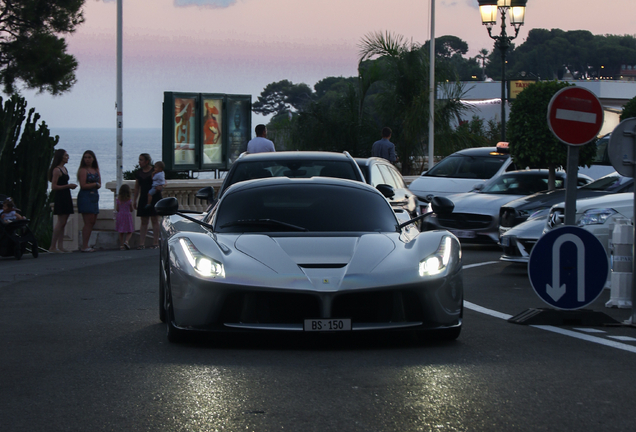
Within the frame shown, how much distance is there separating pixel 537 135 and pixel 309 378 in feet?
41.7

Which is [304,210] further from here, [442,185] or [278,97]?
[278,97]

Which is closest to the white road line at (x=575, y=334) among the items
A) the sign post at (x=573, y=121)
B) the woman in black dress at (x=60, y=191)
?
the sign post at (x=573, y=121)

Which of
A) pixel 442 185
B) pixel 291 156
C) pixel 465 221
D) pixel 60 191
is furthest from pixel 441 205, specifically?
pixel 442 185

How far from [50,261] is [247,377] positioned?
9901 mm

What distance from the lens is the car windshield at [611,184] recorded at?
12945mm

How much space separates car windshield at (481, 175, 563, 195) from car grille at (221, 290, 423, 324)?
10647 mm

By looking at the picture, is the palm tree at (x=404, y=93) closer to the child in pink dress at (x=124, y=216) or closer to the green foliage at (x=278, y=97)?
the child in pink dress at (x=124, y=216)

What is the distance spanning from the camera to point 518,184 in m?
17.2

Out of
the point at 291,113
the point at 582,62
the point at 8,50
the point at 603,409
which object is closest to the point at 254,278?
the point at 603,409

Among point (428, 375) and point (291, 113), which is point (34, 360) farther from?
point (291, 113)

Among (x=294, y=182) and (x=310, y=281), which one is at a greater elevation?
(x=294, y=182)

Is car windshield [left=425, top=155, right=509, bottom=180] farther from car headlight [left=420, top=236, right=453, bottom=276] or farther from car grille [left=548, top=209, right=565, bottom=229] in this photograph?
car headlight [left=420, top=236, right=453, bottom=276]

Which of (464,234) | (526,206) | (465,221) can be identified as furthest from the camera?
(465,221)

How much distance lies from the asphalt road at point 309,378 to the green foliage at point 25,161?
12069 mm
